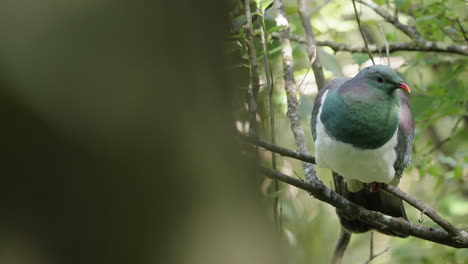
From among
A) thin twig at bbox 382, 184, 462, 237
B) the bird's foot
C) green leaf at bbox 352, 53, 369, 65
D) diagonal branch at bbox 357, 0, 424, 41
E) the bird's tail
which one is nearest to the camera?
thin twig at bbox 382, 184, 462, 237

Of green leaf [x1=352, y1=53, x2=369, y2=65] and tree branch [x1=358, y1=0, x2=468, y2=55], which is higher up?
tree branch [x1=358, y1=0, x2=468, y2=55]

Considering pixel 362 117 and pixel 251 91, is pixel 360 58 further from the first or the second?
pixel 251 91

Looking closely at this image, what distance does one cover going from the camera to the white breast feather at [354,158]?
2.52 m

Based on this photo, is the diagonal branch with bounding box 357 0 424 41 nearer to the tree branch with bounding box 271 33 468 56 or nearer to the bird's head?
the tree branch with bounding box 271 33 468 56

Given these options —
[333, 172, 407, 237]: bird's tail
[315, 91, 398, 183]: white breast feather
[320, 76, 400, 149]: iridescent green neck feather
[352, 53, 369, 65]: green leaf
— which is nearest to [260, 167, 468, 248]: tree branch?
[315, 91, 398, 183]: white breast feather

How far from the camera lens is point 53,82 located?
0.48 meters

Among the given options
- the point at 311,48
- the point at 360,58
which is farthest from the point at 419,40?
the point at 311,48

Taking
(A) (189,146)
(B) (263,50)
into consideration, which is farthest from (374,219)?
(A) (189,146)

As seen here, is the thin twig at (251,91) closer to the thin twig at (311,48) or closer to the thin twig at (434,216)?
the thin twig at (434,216)

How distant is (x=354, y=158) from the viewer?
2.55m

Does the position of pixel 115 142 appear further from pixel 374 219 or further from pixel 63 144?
pixel 374 219

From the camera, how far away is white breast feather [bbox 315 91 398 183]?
252 centimetres

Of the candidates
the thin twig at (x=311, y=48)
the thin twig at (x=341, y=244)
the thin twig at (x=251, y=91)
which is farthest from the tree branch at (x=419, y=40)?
the thin twig at (x=251, y=91)

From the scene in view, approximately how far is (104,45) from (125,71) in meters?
0.03
